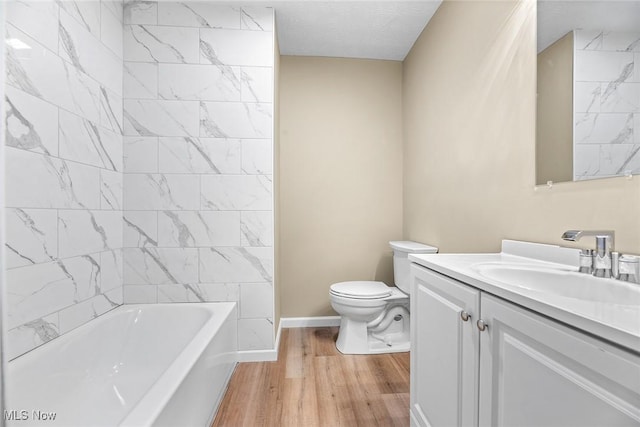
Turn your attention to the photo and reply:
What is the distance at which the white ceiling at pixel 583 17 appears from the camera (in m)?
0.92

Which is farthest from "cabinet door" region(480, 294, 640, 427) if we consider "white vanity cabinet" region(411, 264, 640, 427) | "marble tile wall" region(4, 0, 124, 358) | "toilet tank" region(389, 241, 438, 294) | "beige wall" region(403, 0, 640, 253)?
"marble tile wall" region(4, 0, 124, 358)

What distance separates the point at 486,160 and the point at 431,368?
1056mm

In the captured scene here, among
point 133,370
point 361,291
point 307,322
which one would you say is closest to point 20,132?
point 133,370

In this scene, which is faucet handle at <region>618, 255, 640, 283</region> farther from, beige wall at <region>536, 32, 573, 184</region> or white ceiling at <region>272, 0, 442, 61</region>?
white ceiling at <region>272, 0, 442, 61</region>

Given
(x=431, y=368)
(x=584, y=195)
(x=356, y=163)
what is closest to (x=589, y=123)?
(x=584, y=195)

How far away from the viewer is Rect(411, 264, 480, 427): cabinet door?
0.92 metres

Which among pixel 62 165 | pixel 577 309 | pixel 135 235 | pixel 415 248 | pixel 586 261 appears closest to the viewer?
pixel 577 309

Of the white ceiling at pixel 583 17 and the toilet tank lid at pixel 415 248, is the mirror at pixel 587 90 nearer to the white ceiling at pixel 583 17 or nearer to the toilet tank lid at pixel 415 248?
the white ceiling at pixel 583 17

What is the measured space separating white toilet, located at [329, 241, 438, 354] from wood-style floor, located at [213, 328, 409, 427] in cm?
9

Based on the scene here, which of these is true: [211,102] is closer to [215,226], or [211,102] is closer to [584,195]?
[215,226]

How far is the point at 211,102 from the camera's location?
81.5 inches

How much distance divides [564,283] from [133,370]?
6.74ft

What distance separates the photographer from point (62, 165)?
4.86 feet

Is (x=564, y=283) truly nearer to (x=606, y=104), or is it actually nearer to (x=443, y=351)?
(x=443, y=351)
